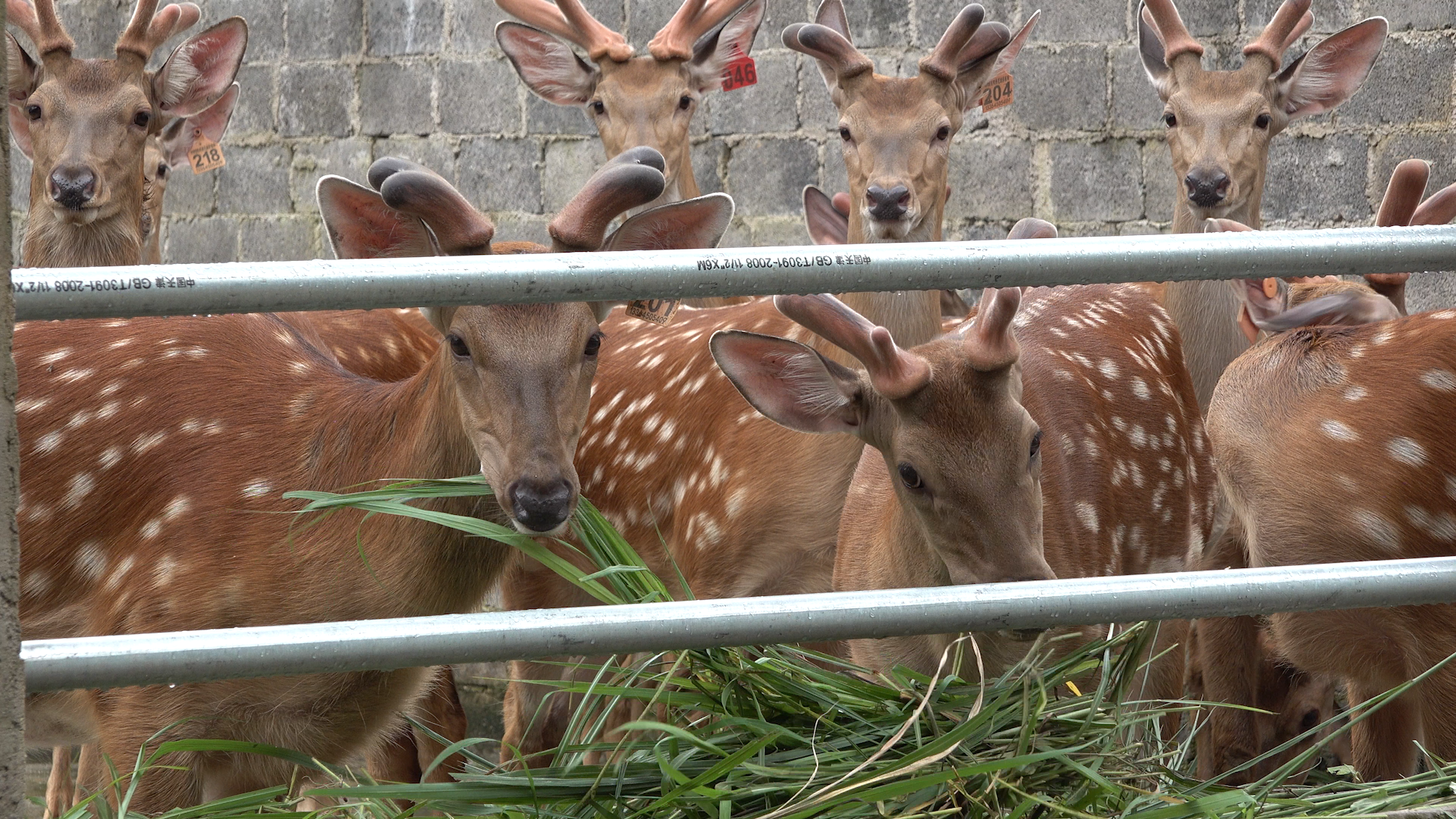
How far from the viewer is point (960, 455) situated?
257 centimetres

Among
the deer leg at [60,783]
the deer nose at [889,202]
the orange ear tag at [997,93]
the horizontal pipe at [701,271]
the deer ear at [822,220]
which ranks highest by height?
the orange ear tag at [997,93]

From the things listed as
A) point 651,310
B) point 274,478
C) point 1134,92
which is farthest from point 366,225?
point 1134,92

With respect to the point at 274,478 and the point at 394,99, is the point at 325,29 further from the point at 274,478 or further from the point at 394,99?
the point at 274,478

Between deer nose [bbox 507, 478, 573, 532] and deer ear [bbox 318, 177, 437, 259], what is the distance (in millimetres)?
650

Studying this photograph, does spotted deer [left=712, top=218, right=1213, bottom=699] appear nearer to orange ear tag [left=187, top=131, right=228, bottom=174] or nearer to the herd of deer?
the herd of deer

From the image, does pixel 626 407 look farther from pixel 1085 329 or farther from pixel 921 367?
pixel 921 367

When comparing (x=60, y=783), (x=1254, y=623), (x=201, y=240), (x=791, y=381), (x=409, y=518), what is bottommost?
(x=60, y=783)

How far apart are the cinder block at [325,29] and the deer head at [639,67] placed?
5.46ft

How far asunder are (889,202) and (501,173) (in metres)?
3.60

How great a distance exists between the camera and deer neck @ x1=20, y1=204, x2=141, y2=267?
4.71 metres

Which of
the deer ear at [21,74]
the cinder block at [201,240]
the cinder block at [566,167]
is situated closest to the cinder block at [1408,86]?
the cinder block at [566,167]

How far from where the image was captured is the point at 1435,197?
12.9 feet

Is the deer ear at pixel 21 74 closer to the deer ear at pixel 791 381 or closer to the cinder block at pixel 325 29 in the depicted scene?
the cinder block at pixel 325 29

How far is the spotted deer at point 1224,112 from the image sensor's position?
4805 millimetres
